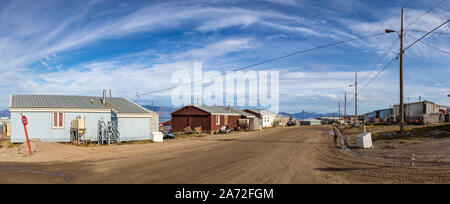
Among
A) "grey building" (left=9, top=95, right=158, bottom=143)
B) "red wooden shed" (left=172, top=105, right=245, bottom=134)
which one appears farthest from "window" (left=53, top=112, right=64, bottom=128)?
"red wooden shed" (left=172, top=105, right=245, bottom=134)

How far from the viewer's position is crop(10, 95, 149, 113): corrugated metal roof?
73.9 feet

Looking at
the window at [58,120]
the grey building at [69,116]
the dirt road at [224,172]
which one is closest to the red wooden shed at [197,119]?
the grey building at [69,116]

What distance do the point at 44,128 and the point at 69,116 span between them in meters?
1.96

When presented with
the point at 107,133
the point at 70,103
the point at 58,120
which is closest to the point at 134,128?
the point at 107,133

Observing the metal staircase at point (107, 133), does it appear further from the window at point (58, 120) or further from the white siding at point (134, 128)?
the window at point (58, 120)

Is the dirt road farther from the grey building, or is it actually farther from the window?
the window

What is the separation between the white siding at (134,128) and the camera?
25.2m

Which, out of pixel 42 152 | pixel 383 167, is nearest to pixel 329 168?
pixel 383 167

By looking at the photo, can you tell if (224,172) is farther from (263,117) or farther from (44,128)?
(263,117)

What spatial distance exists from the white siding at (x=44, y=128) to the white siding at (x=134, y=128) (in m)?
2.28

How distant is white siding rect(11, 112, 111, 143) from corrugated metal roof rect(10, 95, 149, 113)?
704mm
